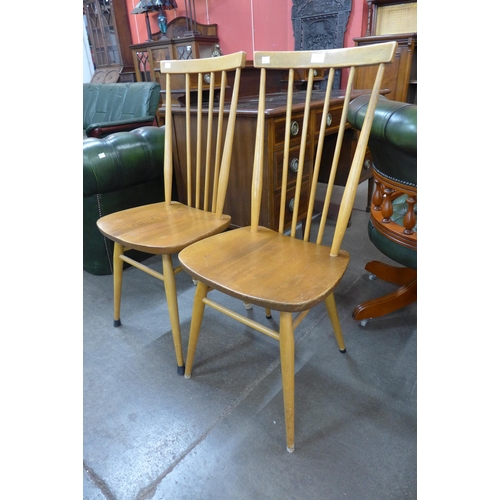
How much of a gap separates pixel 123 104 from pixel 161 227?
106 inches

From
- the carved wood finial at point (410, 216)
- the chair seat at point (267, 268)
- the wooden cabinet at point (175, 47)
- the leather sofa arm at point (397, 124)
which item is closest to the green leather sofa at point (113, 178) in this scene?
the chair seat at point (267, 268)

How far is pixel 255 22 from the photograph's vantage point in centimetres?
394

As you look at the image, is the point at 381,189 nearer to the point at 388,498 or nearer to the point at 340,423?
the point at 340,423

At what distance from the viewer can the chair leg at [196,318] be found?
1146 mm

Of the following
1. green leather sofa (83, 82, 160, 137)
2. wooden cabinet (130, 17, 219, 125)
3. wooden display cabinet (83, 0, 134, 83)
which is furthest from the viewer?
wooden display cabinet (83, 0, 134, 83)

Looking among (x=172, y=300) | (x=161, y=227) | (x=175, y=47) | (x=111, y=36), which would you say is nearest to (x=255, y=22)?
(x=175, y=47)

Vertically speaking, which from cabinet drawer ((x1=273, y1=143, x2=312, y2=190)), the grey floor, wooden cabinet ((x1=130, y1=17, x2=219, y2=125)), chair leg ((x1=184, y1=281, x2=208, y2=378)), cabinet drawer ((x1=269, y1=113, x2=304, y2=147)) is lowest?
the grey floor

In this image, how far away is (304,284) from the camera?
91 centimetres

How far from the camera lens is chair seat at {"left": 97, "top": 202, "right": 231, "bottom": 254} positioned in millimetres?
1159

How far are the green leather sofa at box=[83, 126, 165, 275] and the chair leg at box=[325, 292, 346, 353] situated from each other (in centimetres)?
117

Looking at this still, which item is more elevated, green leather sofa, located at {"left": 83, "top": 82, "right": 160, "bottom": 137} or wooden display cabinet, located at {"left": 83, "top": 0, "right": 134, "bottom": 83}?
wooden display cabinet, located at {"left": 83, "top": 0, "right": 134, "bottom": 83}

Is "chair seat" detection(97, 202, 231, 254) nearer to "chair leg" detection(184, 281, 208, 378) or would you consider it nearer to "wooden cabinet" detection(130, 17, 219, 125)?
"chair leg" detection(184, 281, 208, 378)

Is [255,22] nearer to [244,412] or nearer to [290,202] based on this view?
[290,202]

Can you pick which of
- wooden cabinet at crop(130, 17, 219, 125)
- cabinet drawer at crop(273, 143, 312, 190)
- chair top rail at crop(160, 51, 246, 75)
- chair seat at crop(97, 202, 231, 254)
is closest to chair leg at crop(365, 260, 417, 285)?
cabinet drawer at crop(273, 143, 312, 190)
